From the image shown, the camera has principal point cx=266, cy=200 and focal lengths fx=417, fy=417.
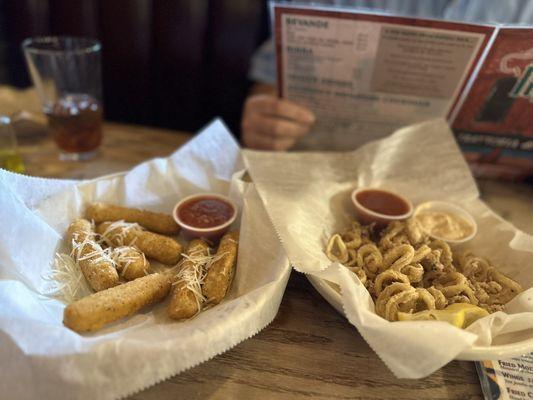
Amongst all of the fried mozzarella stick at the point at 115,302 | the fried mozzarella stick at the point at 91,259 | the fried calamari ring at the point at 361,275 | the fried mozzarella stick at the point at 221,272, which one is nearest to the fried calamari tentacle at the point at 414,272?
the fried calamari ring at the point at 361,275

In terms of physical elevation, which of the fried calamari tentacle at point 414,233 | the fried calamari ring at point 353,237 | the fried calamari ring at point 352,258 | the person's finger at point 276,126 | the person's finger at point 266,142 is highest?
the fried calamari tentacle at point 414,233

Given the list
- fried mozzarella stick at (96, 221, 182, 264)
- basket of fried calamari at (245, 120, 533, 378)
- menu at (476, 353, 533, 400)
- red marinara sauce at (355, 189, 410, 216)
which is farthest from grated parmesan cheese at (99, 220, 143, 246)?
menu at (476, 353, 533, 400)

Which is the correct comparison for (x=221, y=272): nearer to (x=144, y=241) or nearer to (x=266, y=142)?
(x=144, y=241)

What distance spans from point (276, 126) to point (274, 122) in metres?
0.02

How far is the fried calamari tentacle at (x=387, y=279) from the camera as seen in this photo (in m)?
1.16

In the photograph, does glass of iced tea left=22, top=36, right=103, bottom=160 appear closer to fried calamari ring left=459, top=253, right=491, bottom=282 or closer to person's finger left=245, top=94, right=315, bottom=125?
person's finger left=245, top=94, right=315, bottom=125

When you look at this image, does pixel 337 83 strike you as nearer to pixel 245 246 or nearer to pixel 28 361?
pixel 245 246

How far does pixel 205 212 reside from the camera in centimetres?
145

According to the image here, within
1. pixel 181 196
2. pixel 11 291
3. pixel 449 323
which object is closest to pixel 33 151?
pixel 181 196

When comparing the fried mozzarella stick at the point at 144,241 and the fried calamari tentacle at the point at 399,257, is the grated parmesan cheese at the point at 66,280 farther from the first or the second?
the fried calamari tentacle at the point at 399,257

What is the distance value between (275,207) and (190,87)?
171cm

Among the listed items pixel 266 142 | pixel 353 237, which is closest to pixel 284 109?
pixel 266 142

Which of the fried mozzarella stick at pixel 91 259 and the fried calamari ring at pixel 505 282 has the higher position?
the fried mozzarella stick at pixel 91 259

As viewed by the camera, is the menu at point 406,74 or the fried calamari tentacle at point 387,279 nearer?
the fried calamari tentacle at point 387,279
